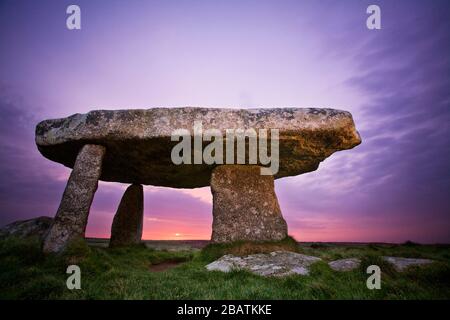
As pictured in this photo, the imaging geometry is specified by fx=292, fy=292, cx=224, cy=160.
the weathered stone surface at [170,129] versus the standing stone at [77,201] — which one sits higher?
the weathered stone surface at [170,129]

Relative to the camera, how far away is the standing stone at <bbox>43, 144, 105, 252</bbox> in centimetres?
722

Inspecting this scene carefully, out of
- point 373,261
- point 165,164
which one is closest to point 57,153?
point 165,164

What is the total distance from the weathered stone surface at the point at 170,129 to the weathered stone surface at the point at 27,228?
14.8 ft

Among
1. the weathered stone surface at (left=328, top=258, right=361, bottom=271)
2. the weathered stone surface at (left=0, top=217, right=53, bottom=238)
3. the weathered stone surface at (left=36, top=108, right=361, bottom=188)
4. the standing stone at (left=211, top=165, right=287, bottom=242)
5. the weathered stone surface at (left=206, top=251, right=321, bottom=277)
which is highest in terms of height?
the weathered stone surface at (left=36, top=108, right=361, bottom=188)

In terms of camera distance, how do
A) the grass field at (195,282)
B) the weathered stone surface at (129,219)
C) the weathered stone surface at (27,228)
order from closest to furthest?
the grass field at (195,282), the weathered stone surface at (27,228), the weathered stone surface at (129,219)

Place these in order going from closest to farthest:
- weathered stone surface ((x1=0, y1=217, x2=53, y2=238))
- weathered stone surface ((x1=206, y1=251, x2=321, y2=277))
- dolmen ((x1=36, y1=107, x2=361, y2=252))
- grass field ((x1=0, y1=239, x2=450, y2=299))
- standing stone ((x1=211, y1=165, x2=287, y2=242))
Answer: grass field ((x1=0, y1=239, x2=450, y2=299)) → weathered stone surface ((x1=206, y1=251, x2=321, y2=277)) → dolmen ((x1=36, y1=107, x2=361, y2=252)) → standing stone ((x1=211, y1=165, x2=287, y2=242)) → weathered stone surface ((x1=0, y1=217, x2=53, y2=238))

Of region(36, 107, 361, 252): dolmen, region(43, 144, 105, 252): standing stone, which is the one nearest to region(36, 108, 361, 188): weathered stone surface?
region(36, 107, 361, 252): dolmen

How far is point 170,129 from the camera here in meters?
Answer: 7.86

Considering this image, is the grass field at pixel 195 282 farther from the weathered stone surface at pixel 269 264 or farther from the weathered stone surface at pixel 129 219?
the weathered stone surface at pixel 129 219

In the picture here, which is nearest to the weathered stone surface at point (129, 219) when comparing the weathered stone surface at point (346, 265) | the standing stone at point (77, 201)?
the standing stone at point (77, 201)

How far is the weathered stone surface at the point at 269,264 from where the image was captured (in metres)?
5.68

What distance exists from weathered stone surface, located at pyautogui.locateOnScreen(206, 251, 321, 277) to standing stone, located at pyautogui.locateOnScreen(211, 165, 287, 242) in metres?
0.93

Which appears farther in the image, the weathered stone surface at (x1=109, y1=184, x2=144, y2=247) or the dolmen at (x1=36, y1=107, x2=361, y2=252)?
the weathered stone surface at (x1=109, y1=184, x2=144, y2=247)

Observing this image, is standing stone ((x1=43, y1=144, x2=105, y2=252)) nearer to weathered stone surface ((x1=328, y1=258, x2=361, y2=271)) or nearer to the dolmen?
the dolmen
